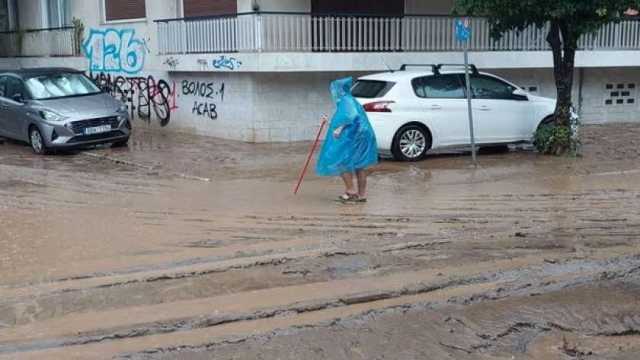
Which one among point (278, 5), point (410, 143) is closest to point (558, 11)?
point (410, 143)

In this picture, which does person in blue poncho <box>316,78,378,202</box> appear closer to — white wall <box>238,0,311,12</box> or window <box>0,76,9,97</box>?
white wall <box>238,0,311,12</box>

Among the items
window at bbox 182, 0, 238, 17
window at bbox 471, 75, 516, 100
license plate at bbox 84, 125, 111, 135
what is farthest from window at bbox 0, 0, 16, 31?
window at bbox 471, 75, 516, 100

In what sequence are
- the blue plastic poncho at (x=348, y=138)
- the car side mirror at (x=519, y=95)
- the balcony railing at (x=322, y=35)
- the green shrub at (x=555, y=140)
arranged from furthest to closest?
the balcony railing at (x=322, y=35) → the car side mirror at (x=519, y=95) → the green shrub at (x=555, y=140) → the blue plastic poncho at (x=348, y=138)

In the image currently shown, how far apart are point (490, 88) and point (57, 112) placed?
800 cm

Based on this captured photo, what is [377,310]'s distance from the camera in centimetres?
606

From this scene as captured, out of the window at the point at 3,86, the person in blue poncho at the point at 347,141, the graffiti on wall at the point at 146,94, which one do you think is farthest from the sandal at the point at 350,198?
the graffiti on wall at the point at 146,94

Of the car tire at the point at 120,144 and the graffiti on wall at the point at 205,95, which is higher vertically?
the graffiti on wall at the point at 205,95

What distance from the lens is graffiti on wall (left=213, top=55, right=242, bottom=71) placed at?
56.0 ft

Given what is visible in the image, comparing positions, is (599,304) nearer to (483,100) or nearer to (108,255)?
(108,255)

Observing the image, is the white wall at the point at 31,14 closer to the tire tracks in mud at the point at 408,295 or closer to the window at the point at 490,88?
the window at the point at 490,88

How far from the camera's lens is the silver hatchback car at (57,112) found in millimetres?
15711

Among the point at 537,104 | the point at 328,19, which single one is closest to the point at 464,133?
the point at 537,104

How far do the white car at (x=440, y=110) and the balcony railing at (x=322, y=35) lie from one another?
2.82 metres

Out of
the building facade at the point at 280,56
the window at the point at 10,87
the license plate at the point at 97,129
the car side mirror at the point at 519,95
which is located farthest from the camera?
the building facade at the point at 280,56
